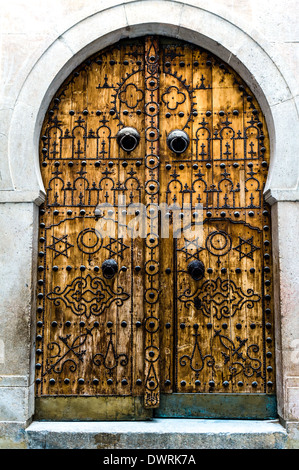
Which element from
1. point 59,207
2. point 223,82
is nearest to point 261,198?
point 223,82

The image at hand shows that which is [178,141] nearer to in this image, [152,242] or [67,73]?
[152,242]

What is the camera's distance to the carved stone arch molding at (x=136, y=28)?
432 cm

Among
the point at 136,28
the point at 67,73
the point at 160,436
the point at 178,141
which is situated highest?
the point at 136,28

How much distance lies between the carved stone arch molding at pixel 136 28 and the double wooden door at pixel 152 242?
206mm

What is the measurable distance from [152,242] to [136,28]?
6.81 feet

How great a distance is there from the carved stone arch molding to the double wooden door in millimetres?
206

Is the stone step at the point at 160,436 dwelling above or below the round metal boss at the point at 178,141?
below

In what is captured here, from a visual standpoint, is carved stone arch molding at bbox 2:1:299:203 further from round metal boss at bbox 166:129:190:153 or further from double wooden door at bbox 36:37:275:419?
round metal boss at bbox 166:129:190:153

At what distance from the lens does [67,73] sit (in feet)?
15.1

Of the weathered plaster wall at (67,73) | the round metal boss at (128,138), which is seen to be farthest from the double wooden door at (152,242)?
the weathered plaster wall at (67,73)

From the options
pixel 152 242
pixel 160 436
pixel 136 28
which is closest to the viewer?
pixel 160 436

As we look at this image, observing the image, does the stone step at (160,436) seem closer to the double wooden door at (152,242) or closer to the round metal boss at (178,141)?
the double wooden door at (152,242)

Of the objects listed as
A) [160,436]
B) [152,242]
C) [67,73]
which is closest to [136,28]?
[67,73]

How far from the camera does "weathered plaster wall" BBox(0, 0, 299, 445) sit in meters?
4.19
